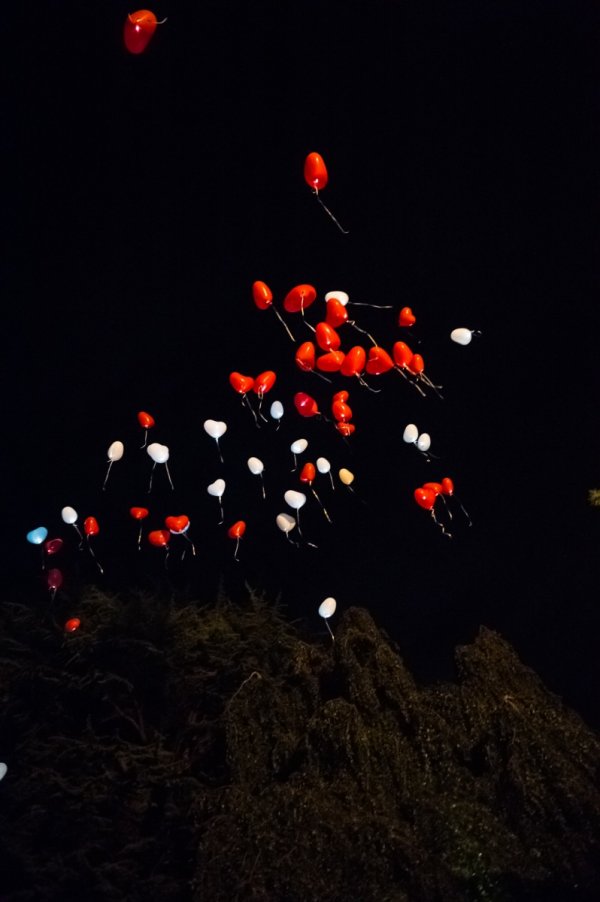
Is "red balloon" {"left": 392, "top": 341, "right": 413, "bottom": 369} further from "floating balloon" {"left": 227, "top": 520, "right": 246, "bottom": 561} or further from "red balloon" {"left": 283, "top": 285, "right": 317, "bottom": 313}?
"floating balloon" {"left": 227, "top": 520, "right": 246, "bottom": 561}

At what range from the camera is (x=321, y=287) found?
2959mm

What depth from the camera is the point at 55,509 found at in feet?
10.7

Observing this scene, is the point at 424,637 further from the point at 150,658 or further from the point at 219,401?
the point at 219,401

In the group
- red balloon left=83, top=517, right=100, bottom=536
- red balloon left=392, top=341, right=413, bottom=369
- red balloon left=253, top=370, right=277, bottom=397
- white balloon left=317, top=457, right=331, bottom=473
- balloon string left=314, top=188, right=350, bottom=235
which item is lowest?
red balloon left=83, top=517, right=100, bottom=536

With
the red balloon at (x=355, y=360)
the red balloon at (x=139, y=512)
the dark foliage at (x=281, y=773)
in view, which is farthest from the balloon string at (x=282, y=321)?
the dark foliage at (x=281, y=773)

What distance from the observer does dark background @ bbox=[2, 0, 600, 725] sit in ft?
8.75

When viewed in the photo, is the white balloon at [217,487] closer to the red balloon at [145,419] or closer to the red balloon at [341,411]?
the red balloon at [145,419]

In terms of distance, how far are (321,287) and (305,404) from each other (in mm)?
608

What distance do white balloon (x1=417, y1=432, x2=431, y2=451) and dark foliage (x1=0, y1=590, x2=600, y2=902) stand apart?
3.17ft

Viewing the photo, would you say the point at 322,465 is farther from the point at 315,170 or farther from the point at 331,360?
the point at 315,170

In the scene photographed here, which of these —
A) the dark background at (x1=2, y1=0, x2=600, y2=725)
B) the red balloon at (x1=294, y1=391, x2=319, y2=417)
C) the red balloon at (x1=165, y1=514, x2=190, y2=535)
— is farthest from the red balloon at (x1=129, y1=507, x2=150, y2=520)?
the red balloon at (x1=294, y1=391, x2=319, y2=417)

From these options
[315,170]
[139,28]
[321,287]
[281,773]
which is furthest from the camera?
[321,287]

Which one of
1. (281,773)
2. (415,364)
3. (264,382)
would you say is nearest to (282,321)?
(264,382)

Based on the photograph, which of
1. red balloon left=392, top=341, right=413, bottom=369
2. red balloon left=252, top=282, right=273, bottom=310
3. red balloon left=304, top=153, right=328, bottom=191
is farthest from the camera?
red balloon left=392, top=341, right=413, bottom=369
